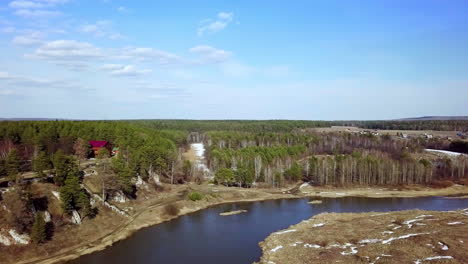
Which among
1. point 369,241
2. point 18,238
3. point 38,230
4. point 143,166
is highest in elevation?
point 143,166

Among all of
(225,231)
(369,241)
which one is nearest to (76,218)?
(225,231)

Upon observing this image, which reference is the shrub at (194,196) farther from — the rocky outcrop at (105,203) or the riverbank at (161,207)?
the rocky outcrop at (105,203)

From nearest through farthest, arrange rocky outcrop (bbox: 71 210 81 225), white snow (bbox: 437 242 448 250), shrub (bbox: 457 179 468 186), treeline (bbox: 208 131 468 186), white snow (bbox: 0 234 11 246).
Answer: white snow (bbox: 437 242 448 250), white snow (bbox: 0 234 11 246), rocky outcrop (bbox: 71 210 81 225), treeline (bbox: 208 131 468 186), shrub (bbox: 457 179 468 186)

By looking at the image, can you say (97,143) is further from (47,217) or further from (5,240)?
(5,240)

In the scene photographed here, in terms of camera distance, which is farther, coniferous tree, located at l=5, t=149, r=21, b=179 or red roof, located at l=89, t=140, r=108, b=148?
red roof, located at l=89, t=140, r=108, b=148

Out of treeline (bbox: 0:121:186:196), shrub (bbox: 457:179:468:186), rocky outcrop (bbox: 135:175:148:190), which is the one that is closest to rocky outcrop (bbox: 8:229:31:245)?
treeline (bbox: 0:121:186:196)

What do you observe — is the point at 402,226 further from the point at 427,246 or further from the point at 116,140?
the point at 116,140

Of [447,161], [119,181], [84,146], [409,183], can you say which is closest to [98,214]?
[119,181]

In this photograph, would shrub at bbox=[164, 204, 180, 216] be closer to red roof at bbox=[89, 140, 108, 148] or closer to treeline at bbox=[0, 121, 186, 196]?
treeline at bbox=[0, 121, 186, 196]
